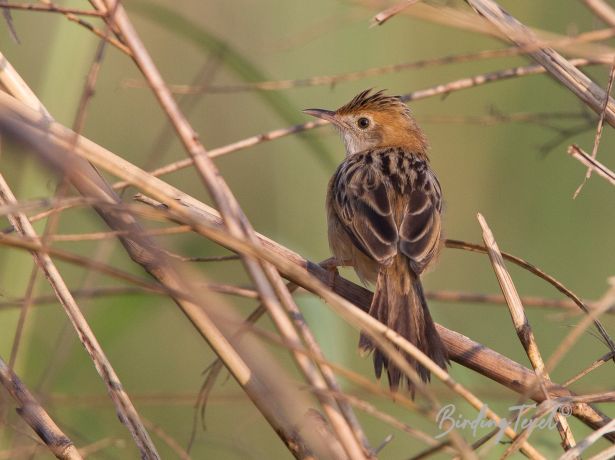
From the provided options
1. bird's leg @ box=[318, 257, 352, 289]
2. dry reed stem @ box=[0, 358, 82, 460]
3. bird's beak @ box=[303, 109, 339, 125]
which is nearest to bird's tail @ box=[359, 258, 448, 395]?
bird's leg @ box=[318, 257, 352, 289]

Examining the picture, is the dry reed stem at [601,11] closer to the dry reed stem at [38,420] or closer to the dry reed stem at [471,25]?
the dry reed stem at [471,25]

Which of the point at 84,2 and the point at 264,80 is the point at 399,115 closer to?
the point at 264,80

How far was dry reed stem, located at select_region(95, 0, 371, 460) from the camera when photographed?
5.76 feet

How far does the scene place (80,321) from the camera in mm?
2268

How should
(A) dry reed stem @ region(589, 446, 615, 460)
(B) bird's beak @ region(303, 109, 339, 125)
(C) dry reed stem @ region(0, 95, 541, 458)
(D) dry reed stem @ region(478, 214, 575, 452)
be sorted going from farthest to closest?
1. (B) bird's beak @ region(303, 109, 339, 125)
2. (D) dry reed stem @ region(478, 214, 575, 452)
3. (A) dry reed stem @ region(589, 446, 615, 460)
4. (C) dry reed stem @ region(0, 95, 541, 458)

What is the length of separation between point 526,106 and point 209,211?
130 inches

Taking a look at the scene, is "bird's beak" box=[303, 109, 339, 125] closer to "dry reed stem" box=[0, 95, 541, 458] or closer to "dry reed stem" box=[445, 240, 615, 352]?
"dry reed stem" box=[445, 240, 615, 352]

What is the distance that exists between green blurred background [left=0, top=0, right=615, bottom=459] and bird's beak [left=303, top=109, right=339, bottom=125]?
0.16 feet

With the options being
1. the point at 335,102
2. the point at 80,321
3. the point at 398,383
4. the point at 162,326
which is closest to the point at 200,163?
the point at 80,321

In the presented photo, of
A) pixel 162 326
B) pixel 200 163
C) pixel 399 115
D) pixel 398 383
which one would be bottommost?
pixel 398 383

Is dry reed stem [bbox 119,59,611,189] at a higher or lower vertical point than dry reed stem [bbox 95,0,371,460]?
higher

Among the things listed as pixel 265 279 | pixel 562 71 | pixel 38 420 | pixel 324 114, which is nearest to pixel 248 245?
pixel 265 279

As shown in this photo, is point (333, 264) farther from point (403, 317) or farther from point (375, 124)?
point (375, 124)

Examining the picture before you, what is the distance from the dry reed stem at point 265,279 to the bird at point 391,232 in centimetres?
82
